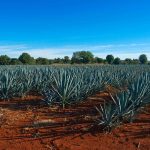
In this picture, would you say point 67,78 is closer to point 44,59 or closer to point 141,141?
point 141,141

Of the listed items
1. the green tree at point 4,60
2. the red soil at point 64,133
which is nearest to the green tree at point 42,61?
the green tree at point 4,60

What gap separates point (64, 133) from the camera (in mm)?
6227

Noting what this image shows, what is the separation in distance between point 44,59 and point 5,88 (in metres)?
62.3

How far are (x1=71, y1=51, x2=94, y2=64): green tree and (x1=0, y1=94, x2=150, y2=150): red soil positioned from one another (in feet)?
240

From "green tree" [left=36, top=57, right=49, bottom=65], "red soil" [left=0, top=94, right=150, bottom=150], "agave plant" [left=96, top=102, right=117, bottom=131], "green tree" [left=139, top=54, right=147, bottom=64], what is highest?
"green tree" [left=139, top=54, right=147, bottom=64]

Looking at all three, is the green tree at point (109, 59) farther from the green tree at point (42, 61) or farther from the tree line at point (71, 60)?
the green tree at point (42, 61)

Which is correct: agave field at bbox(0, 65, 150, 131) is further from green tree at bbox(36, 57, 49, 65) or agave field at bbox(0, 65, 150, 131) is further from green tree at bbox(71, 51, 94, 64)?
green tree at bbox(71, 51, 94, 64)

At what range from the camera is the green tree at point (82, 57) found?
8265 cm

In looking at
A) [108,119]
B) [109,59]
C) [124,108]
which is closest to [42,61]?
[109,59]

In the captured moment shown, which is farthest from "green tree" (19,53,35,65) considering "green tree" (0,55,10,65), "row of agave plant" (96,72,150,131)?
"row of agave plant" (96,72,150,131)

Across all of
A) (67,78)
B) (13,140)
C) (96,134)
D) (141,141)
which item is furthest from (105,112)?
(67,78)

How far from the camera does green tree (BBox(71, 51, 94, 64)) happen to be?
82650 mm

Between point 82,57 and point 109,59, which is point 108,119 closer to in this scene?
point 109,59

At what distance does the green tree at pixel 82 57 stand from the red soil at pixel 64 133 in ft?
240
